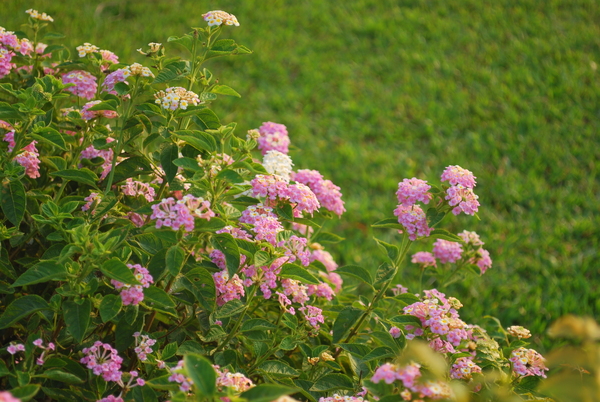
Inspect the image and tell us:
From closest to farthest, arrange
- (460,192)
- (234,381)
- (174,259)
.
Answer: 1. (234,381)
2. (174,259)
3. (460,192)

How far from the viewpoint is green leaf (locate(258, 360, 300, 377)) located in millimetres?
1424

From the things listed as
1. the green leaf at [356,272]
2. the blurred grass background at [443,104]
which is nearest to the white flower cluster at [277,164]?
the green leaf at [356,272]

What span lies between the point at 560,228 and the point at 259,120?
2008 mm

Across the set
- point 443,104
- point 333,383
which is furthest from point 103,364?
point 443,104

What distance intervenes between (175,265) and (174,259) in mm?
13

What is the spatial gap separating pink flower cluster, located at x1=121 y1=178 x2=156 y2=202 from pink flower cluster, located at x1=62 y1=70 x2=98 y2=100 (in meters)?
0.31

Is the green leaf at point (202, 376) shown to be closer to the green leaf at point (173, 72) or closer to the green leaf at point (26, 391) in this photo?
the green leaf at point (26, 391)

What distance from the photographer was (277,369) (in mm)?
1438

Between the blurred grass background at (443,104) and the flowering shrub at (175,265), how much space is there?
60.7 inches

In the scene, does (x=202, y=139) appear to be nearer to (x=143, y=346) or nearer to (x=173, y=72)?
(x=173, y=72)

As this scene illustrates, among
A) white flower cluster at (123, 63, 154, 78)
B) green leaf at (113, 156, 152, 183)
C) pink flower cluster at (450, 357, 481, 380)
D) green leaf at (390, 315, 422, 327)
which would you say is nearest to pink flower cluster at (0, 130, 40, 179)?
green leaf at (113, 156, 152, 183)

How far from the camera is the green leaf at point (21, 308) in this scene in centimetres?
129

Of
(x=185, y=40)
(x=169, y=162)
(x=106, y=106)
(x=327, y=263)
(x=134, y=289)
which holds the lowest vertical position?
(x=327, y=263)

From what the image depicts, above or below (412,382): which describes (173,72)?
above
